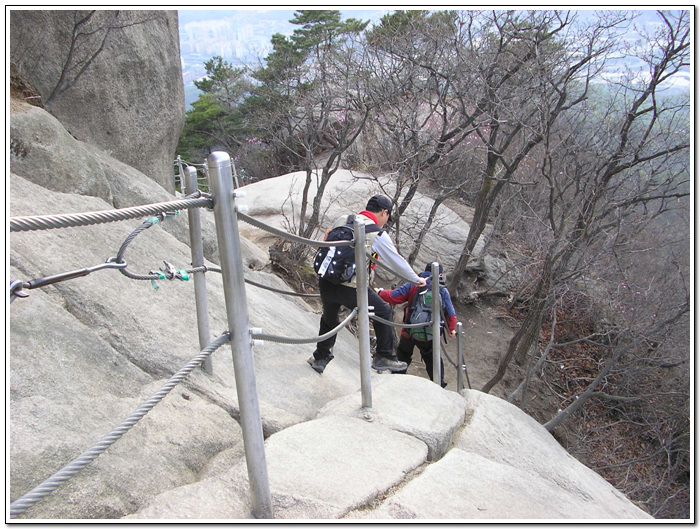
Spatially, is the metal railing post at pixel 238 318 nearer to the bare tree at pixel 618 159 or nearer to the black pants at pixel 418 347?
the black pants at pixel 418 347

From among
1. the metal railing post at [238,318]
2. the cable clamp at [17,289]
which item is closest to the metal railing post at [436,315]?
the metal railing post at [238,318]

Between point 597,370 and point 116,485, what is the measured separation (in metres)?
11.3

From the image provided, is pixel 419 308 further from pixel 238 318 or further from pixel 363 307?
pixel 238 318

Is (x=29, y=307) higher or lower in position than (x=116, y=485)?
higher

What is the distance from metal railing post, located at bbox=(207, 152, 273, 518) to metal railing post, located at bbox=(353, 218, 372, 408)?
4.16ft

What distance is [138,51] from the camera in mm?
8773

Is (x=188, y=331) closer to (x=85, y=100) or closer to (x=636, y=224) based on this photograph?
(x=85, y=100)

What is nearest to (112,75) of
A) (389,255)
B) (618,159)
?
(389,255)

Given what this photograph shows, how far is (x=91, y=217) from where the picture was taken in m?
1.54

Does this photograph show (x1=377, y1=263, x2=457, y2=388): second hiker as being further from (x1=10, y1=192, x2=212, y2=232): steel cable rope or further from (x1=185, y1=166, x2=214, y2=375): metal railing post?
(x1=10, y1=192, x2=212, y2=232): steel cable rope

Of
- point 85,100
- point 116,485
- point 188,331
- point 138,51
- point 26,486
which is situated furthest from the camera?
point 138,51

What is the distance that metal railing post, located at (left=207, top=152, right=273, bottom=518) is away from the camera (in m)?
1.92
